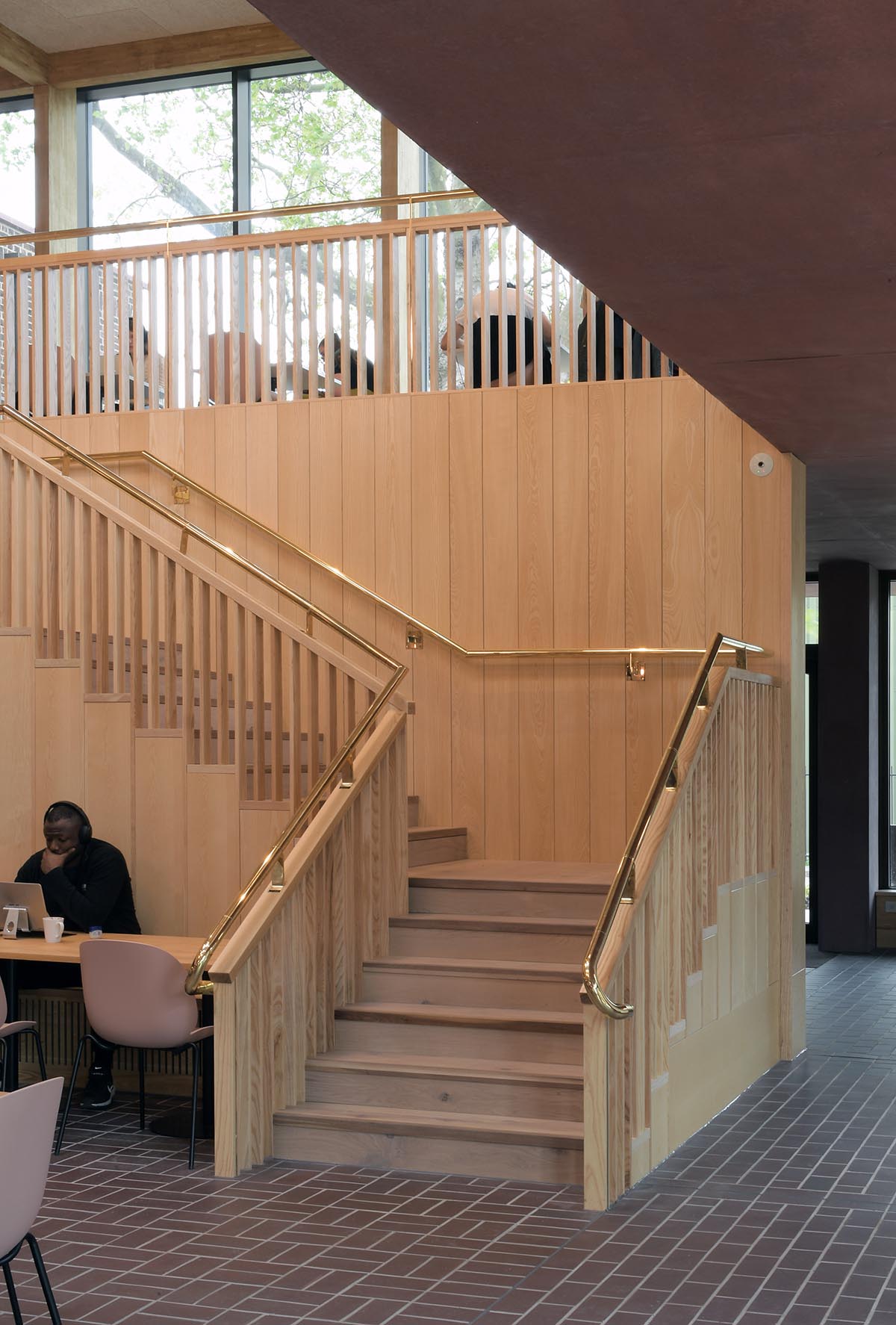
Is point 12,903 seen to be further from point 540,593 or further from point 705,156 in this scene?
point 705,156

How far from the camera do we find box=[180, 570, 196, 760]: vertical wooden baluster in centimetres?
707

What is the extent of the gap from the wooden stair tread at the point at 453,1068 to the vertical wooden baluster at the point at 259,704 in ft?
4.69

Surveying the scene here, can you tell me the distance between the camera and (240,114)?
500 inches

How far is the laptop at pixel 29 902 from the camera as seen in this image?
6555mm

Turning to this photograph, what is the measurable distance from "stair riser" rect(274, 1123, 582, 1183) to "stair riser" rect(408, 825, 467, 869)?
189 cm

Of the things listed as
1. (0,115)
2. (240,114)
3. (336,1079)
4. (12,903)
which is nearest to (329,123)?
(240,114)

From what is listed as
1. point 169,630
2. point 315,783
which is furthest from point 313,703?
point 169,630

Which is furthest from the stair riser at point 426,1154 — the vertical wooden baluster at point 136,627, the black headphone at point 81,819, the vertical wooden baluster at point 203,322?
the vertical wooden baluster at point 203,322

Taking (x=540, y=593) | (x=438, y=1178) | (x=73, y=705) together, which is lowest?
(x=438, y=1178)

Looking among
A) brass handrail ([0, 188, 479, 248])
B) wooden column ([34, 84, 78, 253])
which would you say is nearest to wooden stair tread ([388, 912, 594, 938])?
brass handrail ([0, 188, 479, 248])

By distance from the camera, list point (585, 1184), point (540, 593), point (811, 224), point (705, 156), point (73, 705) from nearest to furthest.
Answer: point (705, 156)
point (811, 224)
point (585, 1184)
point (73, 705)
point (540, 593)

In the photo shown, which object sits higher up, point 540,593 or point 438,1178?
point 540,593

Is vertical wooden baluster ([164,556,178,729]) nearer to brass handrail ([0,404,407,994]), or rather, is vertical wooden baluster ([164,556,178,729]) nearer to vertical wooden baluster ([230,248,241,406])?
brass handrail ([0,404,407,994])

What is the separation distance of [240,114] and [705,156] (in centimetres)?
1007
